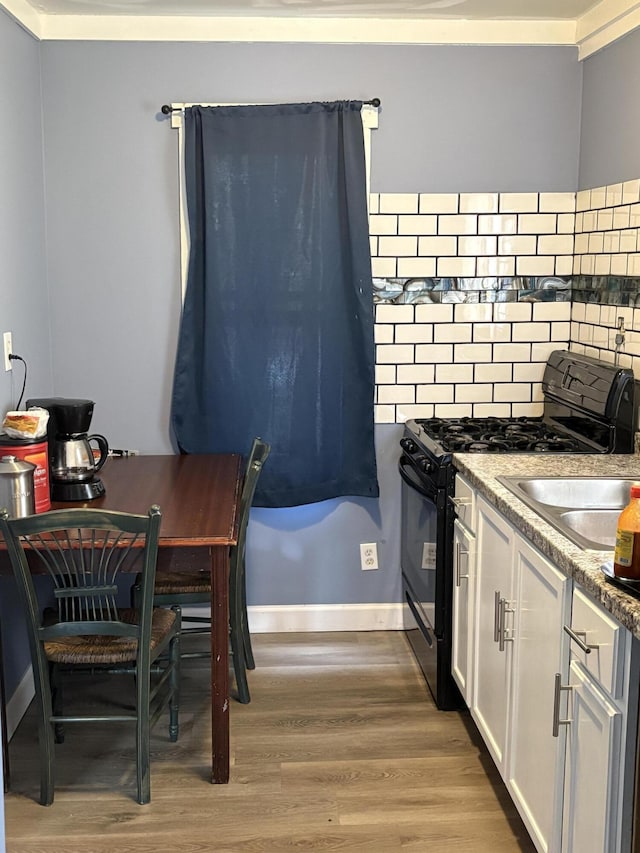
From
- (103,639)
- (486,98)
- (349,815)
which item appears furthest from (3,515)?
(486,98)

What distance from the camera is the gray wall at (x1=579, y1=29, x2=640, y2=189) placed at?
310 cm

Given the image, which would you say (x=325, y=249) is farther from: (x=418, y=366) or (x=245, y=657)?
(x=245, y=657)

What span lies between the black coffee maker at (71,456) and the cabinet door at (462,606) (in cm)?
118

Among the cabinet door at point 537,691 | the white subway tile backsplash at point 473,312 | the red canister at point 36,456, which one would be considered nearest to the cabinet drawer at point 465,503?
the cabinet door at point 537,691

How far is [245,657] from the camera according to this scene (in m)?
3.52

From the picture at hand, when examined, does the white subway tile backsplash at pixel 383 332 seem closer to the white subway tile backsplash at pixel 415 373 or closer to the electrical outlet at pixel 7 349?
the white subway tile backsplash at pixel 415 373

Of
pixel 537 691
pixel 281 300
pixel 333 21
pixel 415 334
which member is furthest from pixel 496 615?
pixel 333 21

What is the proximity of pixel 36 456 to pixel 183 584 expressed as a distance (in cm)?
72

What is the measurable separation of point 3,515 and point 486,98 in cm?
249

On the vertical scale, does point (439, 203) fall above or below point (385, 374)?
above

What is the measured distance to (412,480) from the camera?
3451mm

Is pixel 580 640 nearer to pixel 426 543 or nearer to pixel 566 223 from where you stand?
pixel 426 543

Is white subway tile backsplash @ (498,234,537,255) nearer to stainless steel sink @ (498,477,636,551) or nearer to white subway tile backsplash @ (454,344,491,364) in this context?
white subway tile backsplash @ (454,344,491,364)

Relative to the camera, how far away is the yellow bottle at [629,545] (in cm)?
167
